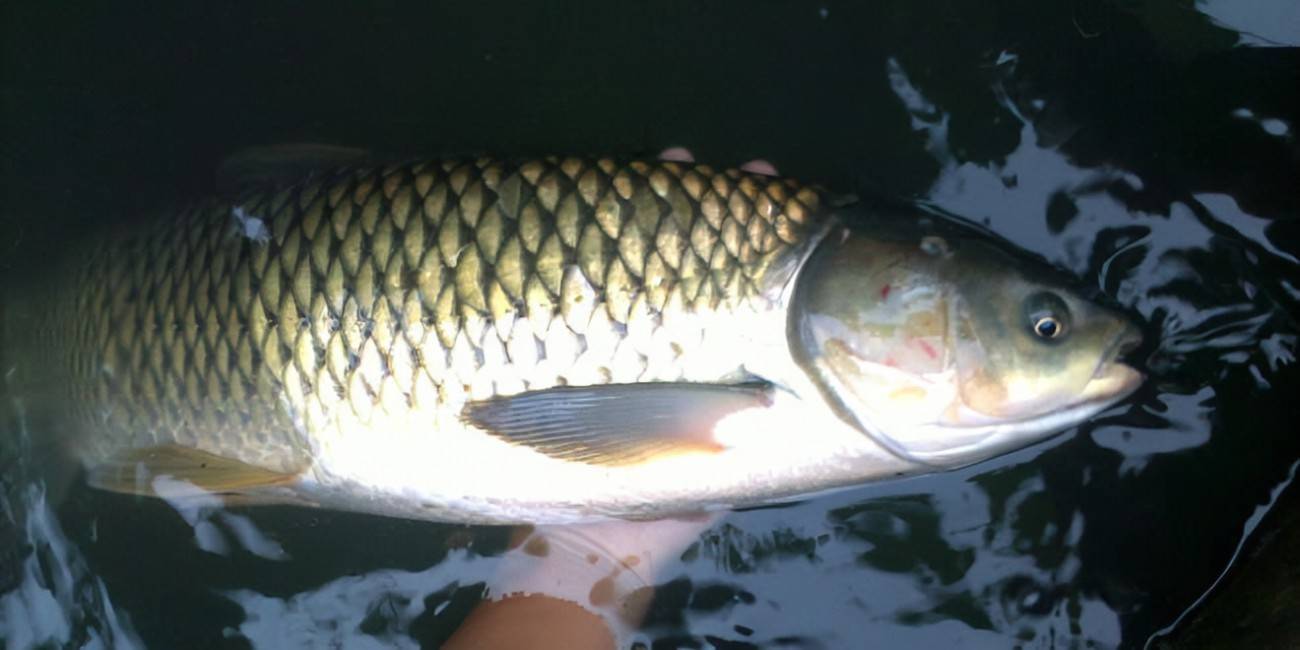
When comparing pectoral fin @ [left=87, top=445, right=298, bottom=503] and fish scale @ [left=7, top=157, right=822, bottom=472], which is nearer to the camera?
fish scale @ [left=7, top=157, right=822, bottom=472]

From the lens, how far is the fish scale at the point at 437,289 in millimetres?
1508

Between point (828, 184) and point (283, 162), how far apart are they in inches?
46.1

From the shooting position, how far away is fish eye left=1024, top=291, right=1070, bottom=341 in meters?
1.47

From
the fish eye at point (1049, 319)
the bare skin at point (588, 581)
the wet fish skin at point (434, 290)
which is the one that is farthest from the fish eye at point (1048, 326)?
the bare skin at point (588, 581)

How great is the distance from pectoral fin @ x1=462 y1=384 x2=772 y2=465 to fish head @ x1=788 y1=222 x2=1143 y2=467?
0.53 ft

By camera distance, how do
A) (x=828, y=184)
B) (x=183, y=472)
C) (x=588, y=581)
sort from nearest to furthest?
(x=183, y=472) → (x=588, y=581) → (x=828, y=184)

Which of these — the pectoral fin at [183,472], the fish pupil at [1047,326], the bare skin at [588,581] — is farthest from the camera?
the bare skin at [588,581]

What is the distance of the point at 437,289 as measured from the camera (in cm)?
154

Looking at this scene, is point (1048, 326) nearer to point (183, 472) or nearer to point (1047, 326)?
point (1047, 326)

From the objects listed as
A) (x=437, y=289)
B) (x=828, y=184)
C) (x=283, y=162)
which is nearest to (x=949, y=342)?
(x=828, y=184)

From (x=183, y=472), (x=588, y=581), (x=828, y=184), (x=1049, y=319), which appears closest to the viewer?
(x=1049, y=319)

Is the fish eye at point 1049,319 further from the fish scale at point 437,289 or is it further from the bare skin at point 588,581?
the bare skin at point 588,581

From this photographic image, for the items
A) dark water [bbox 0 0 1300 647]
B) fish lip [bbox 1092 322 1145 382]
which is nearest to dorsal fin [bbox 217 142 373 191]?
dark water [bbox 0 0 1300 647]

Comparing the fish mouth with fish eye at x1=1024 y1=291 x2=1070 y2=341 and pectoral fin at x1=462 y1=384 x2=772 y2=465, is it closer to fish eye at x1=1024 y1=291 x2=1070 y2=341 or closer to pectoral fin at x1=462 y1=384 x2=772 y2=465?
fish eye at x1=1024 y1=291 x2=1070 y2=341
